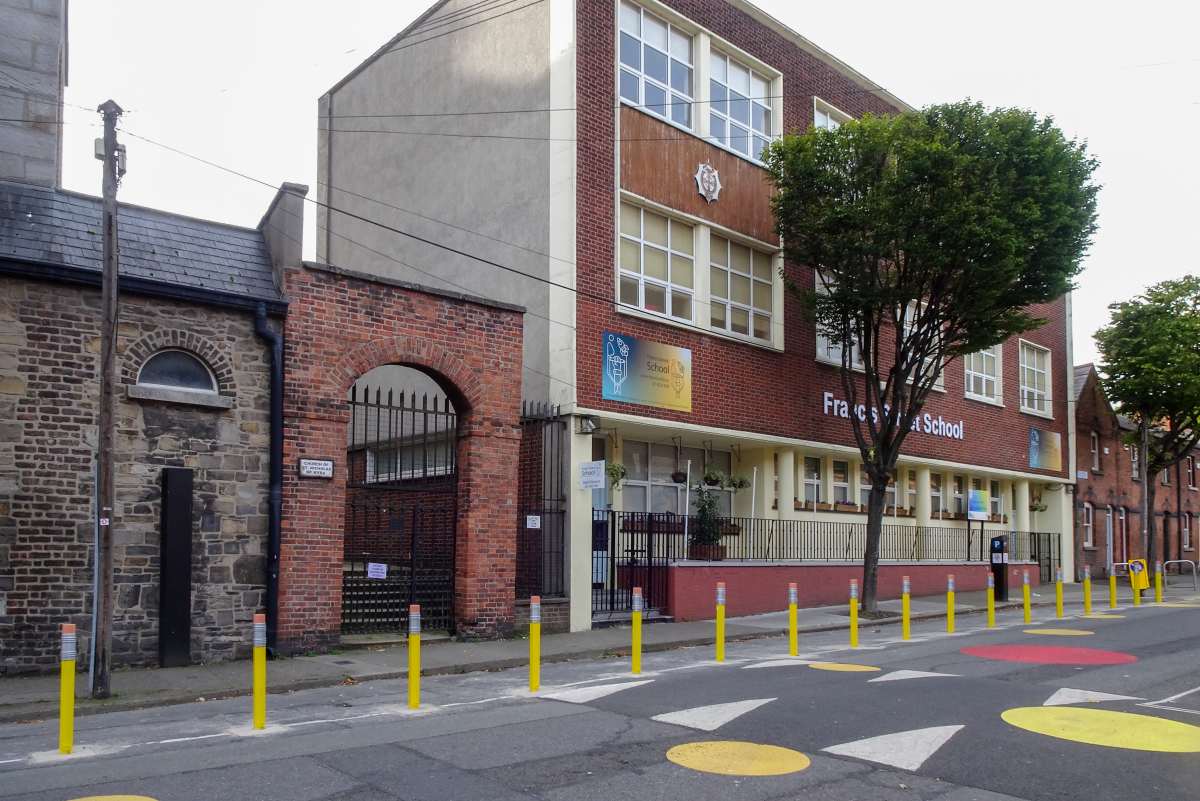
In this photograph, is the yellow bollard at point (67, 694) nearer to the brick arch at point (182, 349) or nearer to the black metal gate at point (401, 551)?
the brick arch at point (182, 349)

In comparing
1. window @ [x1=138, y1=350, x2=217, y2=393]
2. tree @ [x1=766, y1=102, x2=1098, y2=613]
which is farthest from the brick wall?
window @ [x1=138, y1=350, x2=217, y2=393]

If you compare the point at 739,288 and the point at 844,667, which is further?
the point at 739,288

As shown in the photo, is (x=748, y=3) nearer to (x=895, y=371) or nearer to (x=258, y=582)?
(x=895, y=371)

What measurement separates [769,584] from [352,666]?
34.5 ft

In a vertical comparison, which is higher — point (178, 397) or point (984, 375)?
point (984, 375)

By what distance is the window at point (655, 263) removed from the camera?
19.7 m

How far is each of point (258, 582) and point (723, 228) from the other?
12166 mm

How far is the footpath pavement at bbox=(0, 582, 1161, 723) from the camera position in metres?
10.5

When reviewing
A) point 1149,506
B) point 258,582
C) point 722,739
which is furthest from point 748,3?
point 1149,506

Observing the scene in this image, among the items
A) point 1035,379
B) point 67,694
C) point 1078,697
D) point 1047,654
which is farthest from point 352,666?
point 1035,379

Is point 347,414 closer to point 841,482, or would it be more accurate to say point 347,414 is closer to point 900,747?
point 900,747

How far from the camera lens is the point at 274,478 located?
1360 cm

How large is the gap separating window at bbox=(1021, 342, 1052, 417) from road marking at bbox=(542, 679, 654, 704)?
977 inches

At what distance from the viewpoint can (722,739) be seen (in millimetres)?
8156
